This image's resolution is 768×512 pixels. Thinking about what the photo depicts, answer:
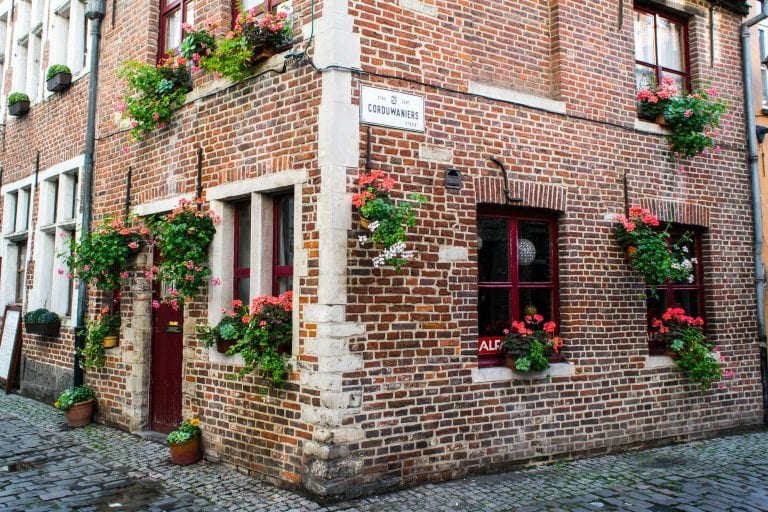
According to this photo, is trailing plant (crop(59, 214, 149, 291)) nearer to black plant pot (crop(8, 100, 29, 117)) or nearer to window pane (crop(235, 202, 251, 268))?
window pane (crop(235, 202, 251, 268))

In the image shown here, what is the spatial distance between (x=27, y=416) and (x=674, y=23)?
35.2 ft

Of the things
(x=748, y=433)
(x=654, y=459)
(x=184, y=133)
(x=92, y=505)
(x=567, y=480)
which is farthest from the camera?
(x=748, y=433)

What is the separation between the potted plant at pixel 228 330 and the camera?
21.0 ft

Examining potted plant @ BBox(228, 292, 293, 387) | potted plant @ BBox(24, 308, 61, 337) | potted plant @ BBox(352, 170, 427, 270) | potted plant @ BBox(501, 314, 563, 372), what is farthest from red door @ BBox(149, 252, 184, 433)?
potted plant @ BBox(501, 314, 563, 372)

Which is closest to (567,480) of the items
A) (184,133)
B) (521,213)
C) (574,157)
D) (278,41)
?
(521,213)

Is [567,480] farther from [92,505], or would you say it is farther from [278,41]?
[278,41]

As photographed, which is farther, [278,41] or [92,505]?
[278,41]

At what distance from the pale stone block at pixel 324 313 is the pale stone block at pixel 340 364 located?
0.33 meters

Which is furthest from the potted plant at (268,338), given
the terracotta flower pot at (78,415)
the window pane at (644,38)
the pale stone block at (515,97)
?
the window pane at (644,38)

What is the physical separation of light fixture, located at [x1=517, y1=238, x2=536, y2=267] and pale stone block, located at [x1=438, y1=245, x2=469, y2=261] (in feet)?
2.97

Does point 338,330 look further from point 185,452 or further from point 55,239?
point 55,239

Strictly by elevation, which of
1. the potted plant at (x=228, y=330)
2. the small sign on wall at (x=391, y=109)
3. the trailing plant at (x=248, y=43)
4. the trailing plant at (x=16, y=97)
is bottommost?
the potted plant at (x=228, y=330)

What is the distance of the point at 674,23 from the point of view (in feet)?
29.6

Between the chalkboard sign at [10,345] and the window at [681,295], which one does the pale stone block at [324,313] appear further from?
the chalkboard sign at [10,345]
